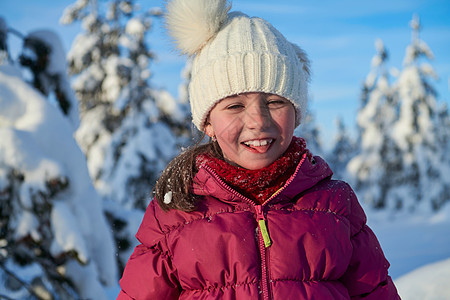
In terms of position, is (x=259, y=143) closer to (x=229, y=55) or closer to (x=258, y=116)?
(x=258, y=116)

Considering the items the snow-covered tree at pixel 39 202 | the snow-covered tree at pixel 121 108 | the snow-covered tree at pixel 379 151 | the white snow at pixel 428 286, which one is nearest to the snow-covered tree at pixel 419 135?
the snow-covered tree at pixel 379 151

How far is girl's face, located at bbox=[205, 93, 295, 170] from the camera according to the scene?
1.96 meters

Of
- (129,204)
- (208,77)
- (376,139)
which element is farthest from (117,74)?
(376,139)

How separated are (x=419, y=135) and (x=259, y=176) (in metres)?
25.1

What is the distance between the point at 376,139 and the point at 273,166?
85.0 feet

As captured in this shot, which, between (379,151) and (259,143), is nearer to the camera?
(259,143)

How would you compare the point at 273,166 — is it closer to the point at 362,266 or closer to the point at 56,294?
the point at 362,266

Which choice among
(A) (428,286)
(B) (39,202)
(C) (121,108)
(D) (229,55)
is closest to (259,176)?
(D) (229,55)

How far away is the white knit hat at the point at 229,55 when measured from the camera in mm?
1991

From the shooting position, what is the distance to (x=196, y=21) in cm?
216

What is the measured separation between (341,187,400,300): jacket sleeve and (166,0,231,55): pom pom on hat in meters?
1.07

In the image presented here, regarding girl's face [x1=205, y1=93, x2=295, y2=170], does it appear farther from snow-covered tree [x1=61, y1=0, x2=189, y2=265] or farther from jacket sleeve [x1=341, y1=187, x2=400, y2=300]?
snow-covered tree [x1=61, y1=0, x2=189, y2=265]

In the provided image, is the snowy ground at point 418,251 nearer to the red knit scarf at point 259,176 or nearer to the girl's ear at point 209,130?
the red knit scarf at point 259,176

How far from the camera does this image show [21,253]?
346 cm
